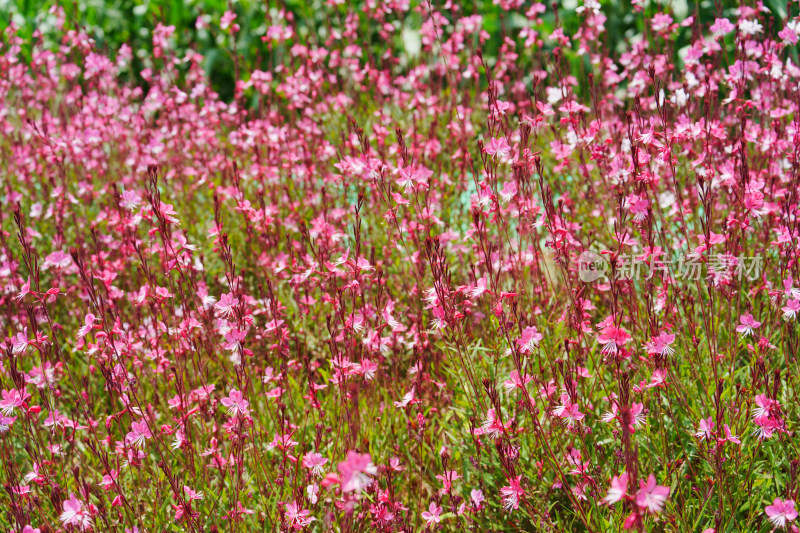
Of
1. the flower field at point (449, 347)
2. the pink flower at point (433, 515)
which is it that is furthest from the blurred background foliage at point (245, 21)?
the pink flower at point (433, 515)

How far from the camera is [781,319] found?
9.48ft

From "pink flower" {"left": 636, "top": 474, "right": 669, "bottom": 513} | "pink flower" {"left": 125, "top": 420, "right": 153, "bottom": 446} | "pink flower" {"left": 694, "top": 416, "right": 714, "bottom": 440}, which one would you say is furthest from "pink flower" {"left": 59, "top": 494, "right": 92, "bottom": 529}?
"pink flower" {"left": 694, "top": 416, "right": 714, "bottom": 440}

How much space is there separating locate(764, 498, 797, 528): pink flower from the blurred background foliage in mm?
5525

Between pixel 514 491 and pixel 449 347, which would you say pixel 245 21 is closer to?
pixel 449 347

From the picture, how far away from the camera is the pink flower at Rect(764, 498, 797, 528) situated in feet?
6.15

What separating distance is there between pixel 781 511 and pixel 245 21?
8.02 metres

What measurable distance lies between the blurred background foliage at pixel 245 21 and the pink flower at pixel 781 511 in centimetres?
552

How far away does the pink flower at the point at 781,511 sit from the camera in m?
1.87

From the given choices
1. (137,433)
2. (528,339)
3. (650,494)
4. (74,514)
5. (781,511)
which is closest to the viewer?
(650,494)

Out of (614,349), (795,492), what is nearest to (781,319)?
(795,492)

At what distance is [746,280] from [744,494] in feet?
3.73

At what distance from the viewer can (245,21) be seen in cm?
844

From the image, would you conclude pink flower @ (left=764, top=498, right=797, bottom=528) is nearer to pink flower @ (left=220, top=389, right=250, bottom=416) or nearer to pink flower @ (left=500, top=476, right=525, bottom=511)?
pink flower @ (left=500, top=476, right=525, bottom=511)

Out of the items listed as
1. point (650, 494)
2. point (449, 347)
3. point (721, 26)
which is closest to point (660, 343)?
point (650, 494)
